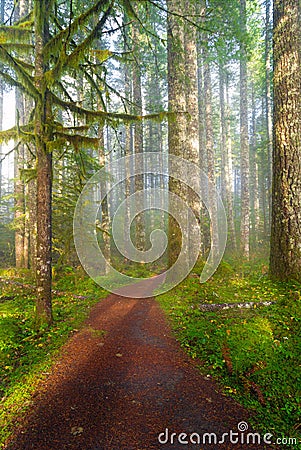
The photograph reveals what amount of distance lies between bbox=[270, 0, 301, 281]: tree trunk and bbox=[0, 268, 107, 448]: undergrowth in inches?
215

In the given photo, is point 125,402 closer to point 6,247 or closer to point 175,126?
point 175,126

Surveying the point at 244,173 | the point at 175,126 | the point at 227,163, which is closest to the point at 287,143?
the point at 175,126

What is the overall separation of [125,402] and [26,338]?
9.37ft

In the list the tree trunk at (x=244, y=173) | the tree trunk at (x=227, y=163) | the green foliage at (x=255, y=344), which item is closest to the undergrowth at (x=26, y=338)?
the green foliage at (x=255, y=344)

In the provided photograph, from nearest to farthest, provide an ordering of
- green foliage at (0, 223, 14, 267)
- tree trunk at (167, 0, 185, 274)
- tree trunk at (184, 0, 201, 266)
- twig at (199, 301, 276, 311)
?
twig at (199, 301, 276, 311)
tree trunk at (167, 0, 185, 274)
tree trunk at (184, 0, 201, 266)
green foliage at (0, 223, 14, 267)

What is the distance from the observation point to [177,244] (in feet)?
32.0

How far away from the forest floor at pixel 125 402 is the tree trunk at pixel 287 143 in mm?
3732

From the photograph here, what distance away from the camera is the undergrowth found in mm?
3852

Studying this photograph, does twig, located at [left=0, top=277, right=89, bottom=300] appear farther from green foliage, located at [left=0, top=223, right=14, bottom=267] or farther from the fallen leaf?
the fallen leaf

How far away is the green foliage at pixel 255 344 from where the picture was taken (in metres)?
3.62

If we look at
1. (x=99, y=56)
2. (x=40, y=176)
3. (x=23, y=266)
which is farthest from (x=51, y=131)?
(x=23, y=266)

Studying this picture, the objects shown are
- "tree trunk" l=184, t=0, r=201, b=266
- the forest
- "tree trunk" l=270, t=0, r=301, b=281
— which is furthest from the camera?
"tree trunk" l=184, t=0, r=201, b=266

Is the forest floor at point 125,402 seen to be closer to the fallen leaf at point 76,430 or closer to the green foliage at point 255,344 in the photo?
the fallen leaf at point 76,430

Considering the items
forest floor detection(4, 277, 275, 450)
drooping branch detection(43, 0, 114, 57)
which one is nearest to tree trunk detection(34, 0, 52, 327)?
drooping branch detection(43, 0, 114, 57)
